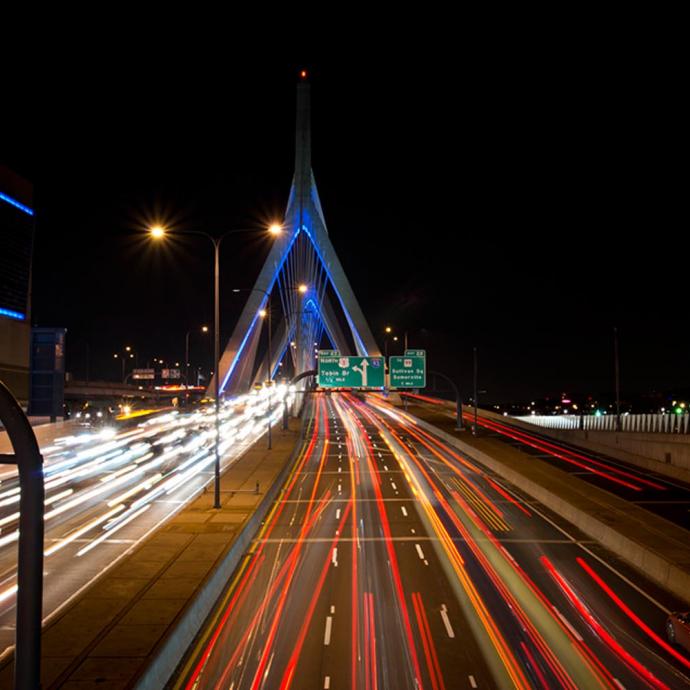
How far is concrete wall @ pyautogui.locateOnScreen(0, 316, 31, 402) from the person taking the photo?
46219 mm

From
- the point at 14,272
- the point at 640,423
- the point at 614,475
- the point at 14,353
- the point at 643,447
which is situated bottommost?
the point at 614,475

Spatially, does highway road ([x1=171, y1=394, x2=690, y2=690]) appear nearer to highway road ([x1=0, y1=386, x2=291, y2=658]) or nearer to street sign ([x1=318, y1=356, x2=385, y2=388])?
highway road ([x1=0, y1=386, x2=291, y2=658])

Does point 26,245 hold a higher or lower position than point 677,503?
higher

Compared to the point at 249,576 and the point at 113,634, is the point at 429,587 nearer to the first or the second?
the point at 249,576

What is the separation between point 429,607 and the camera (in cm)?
1384

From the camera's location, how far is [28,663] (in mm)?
6516

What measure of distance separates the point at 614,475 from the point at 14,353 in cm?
4002

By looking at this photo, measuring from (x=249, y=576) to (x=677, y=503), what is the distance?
64.5ft

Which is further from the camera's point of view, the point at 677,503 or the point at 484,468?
the point at 484,468

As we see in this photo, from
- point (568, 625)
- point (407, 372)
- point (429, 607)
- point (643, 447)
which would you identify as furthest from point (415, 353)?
point (568, 625)

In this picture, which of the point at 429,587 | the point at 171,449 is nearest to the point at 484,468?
the point at 171,449

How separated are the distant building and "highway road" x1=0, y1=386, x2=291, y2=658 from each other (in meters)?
6.93

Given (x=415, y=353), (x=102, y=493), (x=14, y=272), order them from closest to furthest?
(x=102, y=493) < (x=415, y=353) < (x=14, y=272)

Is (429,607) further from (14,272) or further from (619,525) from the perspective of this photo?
(14,272)
